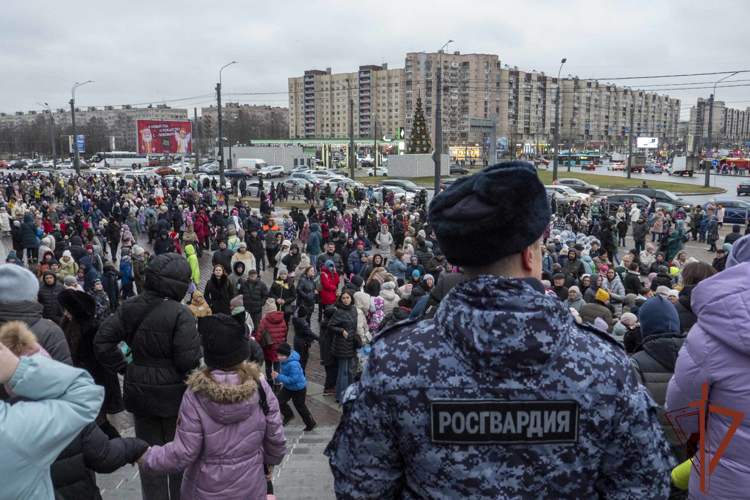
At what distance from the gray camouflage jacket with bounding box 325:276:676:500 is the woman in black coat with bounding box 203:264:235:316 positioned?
883 cm

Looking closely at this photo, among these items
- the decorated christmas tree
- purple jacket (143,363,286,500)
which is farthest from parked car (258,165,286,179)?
purple jacket (143,363,286,500)

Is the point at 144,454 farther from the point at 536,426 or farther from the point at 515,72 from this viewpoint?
the point at 515,72

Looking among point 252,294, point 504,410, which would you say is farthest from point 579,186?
point 504,410

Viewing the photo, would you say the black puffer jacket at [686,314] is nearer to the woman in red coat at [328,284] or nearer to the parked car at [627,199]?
the woman in red coat at [328,284]

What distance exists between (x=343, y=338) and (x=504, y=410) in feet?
21.1

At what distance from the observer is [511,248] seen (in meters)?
1.47

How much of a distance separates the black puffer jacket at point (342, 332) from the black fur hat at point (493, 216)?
6309 millimetres

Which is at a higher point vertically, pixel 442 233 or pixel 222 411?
pixel 442 233

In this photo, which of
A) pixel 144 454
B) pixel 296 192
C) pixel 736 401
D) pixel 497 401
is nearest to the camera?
pixel 497 401

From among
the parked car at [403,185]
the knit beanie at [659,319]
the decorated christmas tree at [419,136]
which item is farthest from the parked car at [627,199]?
the decorated christmas tree at [419,136]

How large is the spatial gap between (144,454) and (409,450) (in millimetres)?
2232

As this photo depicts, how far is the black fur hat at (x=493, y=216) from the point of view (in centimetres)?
146

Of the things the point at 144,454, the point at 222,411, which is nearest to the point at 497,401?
the point at 222,411

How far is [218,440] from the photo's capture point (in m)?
3.23
